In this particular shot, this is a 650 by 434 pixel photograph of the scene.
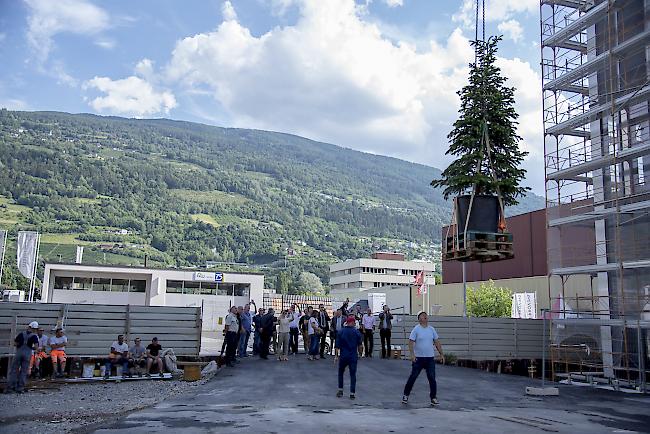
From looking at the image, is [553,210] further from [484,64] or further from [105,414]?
[105,414]

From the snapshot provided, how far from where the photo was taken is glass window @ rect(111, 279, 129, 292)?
57.2m

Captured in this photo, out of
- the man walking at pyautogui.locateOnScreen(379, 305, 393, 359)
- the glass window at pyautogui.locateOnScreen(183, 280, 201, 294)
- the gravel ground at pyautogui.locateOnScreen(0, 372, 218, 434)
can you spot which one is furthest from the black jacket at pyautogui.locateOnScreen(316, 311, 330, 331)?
the glass window at pyautogui.locateOnScreen(183, 280, 201, 294)

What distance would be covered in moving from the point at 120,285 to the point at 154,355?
140 feet

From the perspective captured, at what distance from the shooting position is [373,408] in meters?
11.5

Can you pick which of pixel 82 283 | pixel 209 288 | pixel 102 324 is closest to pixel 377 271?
pixel 209 288

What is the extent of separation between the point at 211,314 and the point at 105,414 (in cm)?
4516

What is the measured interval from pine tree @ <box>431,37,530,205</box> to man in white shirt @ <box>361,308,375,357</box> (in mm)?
6719

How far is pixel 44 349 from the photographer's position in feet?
54.2

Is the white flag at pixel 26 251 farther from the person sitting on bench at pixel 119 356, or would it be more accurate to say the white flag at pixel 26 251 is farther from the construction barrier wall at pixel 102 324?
the person sitting on bench at pixel 119 356

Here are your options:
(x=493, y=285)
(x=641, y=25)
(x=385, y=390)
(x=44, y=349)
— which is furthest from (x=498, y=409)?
(x=493, y=285)

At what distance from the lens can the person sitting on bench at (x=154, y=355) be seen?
17.2 m

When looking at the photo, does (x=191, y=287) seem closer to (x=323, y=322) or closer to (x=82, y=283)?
(x=82, y=283)

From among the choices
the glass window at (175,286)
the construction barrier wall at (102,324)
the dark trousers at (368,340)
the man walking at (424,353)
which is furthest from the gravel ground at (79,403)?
the glass window at (175,286)

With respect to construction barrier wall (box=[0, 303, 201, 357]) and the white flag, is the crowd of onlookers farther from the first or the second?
the white flag
